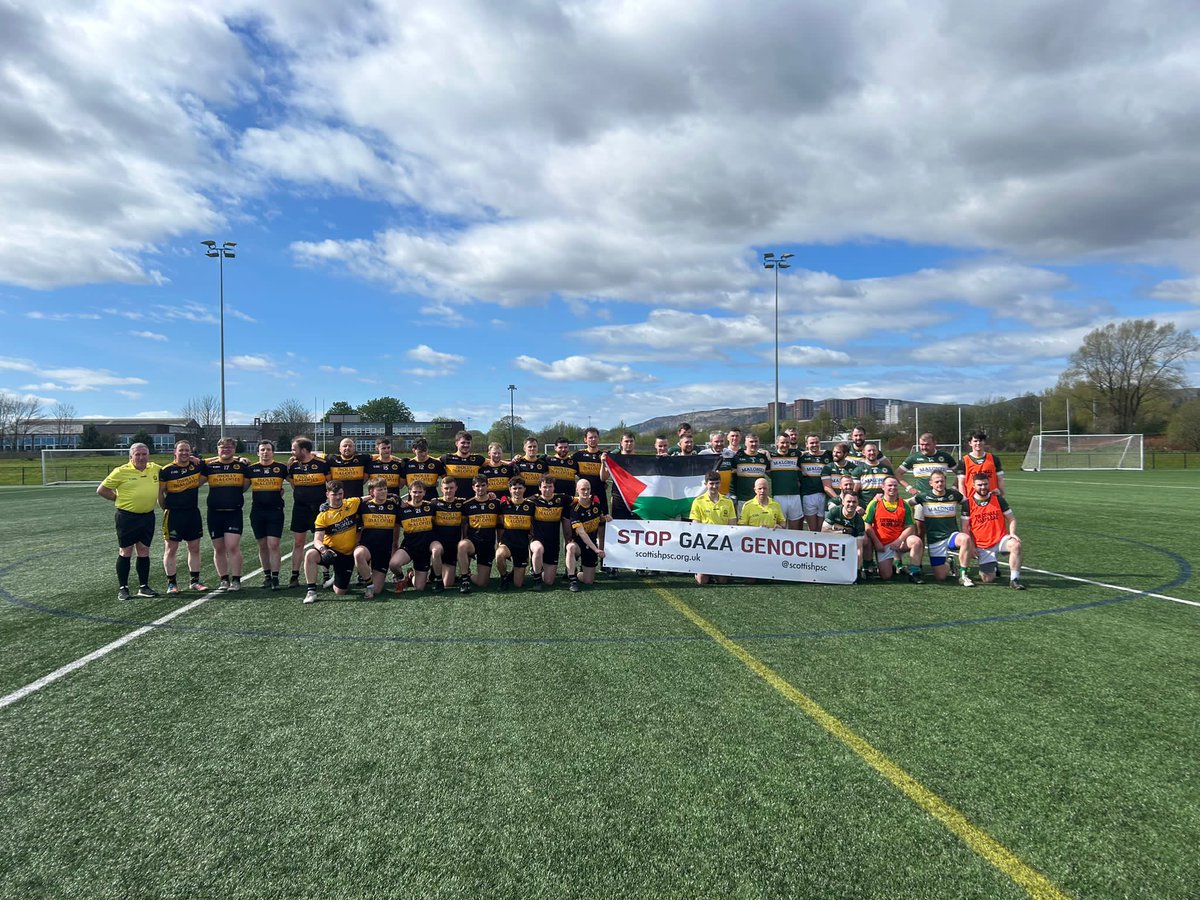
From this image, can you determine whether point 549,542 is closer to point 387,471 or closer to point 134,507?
point 387,471

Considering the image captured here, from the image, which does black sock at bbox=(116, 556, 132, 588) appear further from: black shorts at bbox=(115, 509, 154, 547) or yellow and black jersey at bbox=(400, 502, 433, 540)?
yellow and black jersey at bbox=(400, 502, 433, 540)

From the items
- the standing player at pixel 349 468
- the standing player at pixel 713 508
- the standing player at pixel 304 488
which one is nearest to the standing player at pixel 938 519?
the standing player at pixel 713 508

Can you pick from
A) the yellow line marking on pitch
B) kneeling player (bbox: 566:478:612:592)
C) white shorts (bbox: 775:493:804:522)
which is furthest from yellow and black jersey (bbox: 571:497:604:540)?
the yellow line marking on pitch

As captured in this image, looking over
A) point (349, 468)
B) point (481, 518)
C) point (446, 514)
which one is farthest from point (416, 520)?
point (349, 468)

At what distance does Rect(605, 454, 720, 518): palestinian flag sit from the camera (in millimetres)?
8602

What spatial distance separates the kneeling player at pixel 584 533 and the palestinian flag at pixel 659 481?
63 cm

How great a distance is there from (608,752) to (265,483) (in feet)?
18.8

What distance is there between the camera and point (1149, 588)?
284 inches

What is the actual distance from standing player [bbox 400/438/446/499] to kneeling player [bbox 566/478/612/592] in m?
1.70

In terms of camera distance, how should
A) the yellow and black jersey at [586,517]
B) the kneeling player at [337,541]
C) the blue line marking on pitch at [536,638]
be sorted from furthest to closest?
the yellow and black jersey at [586,517] < the kneeling player at [337,541] < the blue line marking on pitch at [536,638]

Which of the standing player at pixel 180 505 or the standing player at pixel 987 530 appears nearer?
the standing player at pixel 180 505

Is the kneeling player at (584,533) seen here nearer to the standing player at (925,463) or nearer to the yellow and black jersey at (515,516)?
the yellow and black jersey at (515,516)

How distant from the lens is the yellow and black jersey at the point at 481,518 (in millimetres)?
7566

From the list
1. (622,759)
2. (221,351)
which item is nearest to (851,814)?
(622,759)
